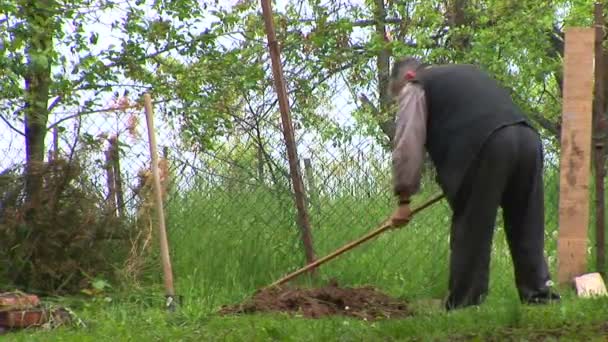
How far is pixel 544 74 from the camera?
66.1 ft

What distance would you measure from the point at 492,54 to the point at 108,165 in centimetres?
1018

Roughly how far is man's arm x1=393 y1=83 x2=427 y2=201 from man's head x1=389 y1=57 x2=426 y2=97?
6.9 inches

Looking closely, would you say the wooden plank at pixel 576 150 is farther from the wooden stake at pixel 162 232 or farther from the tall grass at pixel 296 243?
the wooden stake at pixel 162 232

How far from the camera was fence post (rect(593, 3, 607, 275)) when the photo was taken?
27.1ft

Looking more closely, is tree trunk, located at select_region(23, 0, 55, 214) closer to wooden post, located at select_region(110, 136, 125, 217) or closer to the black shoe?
wooden post, located at select_region(110, 136, 125, 217)

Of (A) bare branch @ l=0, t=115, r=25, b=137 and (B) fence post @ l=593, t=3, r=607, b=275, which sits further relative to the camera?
(A) bare branch @ l=0, t=115, r=25, b=137

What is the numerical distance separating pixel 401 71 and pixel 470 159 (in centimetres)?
71

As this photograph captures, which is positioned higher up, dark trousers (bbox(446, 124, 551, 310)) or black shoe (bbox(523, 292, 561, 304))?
dark trousers (bbox(446, 124, 551, 310))

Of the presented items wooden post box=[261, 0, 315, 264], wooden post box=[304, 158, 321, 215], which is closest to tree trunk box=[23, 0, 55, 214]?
wooden post box=[261, 0, 315, 264]

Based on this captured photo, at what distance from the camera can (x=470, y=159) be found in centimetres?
667

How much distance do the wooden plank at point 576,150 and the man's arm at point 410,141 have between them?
180 centimetres

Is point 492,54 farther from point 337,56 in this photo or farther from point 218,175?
point 218,175

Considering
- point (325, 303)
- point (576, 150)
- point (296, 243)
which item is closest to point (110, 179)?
point (296, 243)

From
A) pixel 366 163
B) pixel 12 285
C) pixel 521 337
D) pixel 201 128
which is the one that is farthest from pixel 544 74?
pixel 521 337
